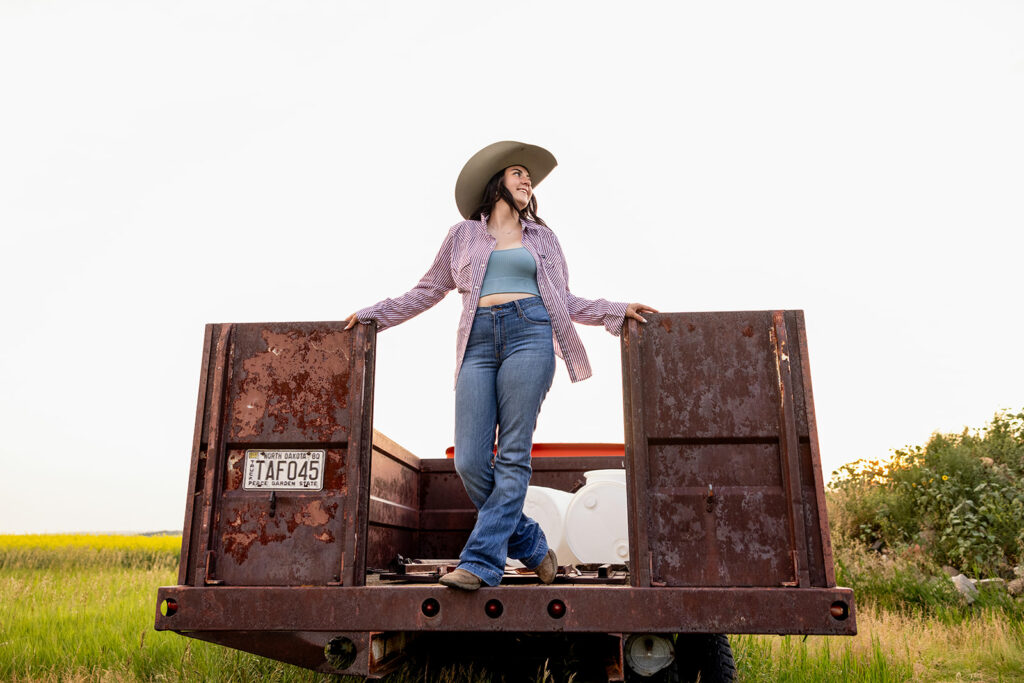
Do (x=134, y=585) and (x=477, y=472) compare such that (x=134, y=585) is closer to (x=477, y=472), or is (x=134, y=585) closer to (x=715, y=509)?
(x=477, y=472)

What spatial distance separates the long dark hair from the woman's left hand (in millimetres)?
781

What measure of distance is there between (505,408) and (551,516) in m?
1.29

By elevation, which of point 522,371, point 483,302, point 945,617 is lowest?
point 945,617

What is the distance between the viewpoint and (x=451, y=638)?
3928mm

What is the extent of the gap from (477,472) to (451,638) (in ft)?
4.20

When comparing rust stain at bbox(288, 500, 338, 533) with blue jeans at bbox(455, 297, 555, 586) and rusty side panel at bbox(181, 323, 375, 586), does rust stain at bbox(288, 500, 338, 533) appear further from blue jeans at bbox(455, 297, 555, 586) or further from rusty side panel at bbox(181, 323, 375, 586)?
blue jeans at bbox(455, 297, 555, 586)

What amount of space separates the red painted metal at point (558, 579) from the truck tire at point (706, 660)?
17.3 inches

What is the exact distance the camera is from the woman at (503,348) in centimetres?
303

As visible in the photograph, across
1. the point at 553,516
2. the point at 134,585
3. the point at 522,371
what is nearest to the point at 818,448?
the point at 522,371

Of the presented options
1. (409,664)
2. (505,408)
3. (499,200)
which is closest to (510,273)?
(499,200)

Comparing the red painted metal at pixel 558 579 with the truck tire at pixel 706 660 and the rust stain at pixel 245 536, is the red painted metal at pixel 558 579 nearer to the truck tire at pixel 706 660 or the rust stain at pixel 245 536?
the rust stain at pixel 245 536

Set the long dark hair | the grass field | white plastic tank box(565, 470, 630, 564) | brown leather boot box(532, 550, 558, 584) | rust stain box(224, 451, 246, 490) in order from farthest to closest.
A: the grass field, white plastic tank box(565, 470, 630, 564), the long dark hair, brown leather boot box(532, 550, 558, 584), rust stain box(224, 451, 246, 490)

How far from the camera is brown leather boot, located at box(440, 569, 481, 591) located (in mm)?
2752

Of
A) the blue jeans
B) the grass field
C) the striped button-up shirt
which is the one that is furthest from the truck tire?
the striped button-up shirt
